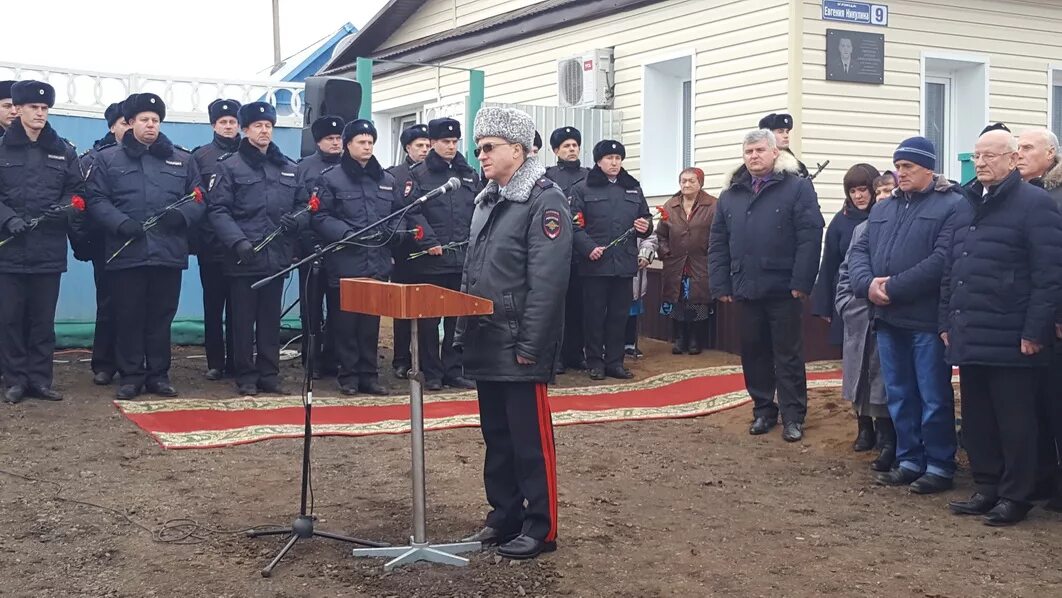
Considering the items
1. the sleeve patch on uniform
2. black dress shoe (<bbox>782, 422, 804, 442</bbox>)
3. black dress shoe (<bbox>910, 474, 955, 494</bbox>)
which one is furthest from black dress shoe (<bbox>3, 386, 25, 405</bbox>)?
black dress shoe (<bbox>910, 474, 955, 494</bbox>)

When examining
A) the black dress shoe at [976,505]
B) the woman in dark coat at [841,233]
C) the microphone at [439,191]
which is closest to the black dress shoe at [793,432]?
the woman in dark coat at [841,233]

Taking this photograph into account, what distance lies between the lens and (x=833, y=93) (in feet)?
36.1

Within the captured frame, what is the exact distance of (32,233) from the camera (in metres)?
8.14

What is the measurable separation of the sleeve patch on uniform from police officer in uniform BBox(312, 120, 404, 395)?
3853 mm

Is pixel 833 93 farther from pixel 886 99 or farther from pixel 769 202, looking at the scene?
pixel 769 202

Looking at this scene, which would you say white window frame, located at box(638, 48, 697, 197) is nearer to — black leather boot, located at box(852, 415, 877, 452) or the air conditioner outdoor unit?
the air conditioner outdoor unit

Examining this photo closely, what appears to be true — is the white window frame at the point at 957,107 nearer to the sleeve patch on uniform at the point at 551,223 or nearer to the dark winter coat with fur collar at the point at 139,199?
the dark winter coat with fur collar at the point at 139,199

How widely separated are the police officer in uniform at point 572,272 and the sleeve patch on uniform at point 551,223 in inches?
213

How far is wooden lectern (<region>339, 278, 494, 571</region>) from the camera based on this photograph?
15.6ft

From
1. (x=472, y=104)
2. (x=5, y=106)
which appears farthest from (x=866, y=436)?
(x=472, y=104)

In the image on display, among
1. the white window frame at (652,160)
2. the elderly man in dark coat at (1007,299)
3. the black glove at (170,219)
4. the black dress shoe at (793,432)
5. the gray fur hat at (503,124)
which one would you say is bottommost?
the black dress shoe at (793,432)

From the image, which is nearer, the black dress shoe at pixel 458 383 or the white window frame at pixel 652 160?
the black dress shoe at pixel 458 383

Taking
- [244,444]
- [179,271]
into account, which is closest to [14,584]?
[244,444]

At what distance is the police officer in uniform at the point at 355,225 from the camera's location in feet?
29.3
